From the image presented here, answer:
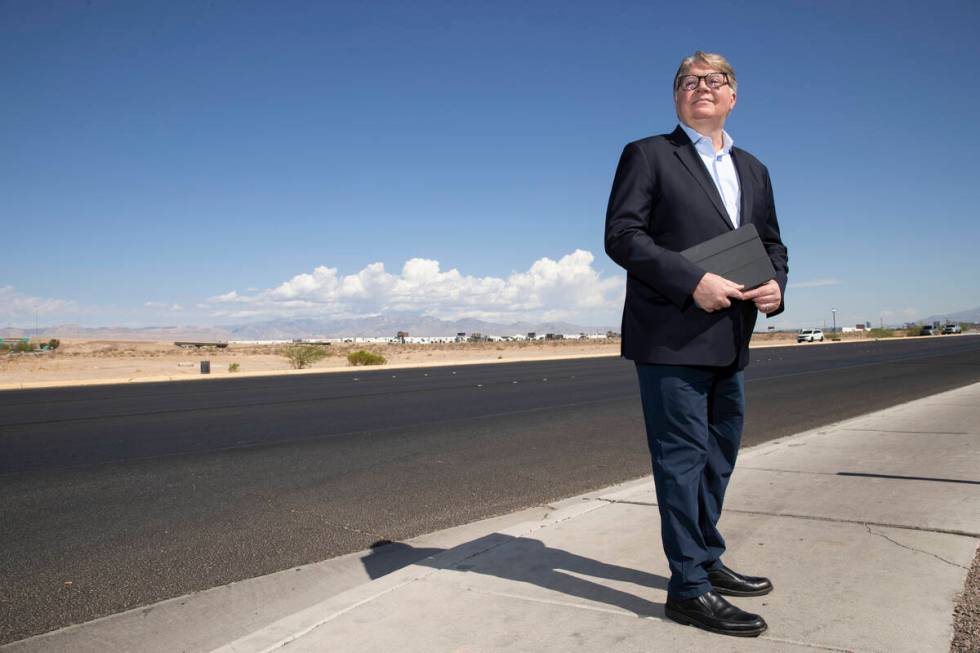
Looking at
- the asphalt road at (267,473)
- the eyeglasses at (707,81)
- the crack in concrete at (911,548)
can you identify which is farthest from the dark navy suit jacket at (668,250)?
the asphalt road at (267,473)

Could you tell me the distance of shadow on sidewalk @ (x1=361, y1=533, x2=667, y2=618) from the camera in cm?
331

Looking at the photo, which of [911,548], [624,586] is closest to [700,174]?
[624,586]

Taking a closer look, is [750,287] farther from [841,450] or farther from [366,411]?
[366,411]

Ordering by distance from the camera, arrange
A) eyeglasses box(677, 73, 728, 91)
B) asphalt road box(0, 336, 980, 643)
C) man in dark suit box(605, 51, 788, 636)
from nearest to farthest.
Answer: man in dark suit box(605, 51, 788, 636), eyeglasses box(677, 73, 728, 91), asphalt road box(0, 336, 980, 643)

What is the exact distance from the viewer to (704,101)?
323 cm

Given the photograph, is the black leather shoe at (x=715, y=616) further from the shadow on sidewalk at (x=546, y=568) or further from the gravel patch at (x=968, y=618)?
the gravel patch at (x=968, y=618)

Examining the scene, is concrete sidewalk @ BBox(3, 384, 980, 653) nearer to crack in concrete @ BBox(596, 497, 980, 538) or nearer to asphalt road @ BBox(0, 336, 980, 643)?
crack in concrete @ BBox(596, 497, 980, 538)

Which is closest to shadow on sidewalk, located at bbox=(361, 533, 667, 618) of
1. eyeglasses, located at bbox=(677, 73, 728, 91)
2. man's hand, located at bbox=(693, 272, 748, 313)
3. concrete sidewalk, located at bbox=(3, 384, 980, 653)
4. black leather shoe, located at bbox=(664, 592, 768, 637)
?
concrete sidewalk, located at bbox=(3, 384, 980, 653)

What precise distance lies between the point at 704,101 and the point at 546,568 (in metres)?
2.20

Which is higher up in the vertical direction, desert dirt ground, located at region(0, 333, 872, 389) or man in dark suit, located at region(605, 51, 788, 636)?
man in dark suit, located at region(605, 51, 788, 636)

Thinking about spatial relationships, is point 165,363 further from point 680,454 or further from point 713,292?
point 713,292

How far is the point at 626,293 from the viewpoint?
3260mm

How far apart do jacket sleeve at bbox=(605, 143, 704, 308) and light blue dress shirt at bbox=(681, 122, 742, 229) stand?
0.26 meters

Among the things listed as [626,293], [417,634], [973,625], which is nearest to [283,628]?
[417,634]
